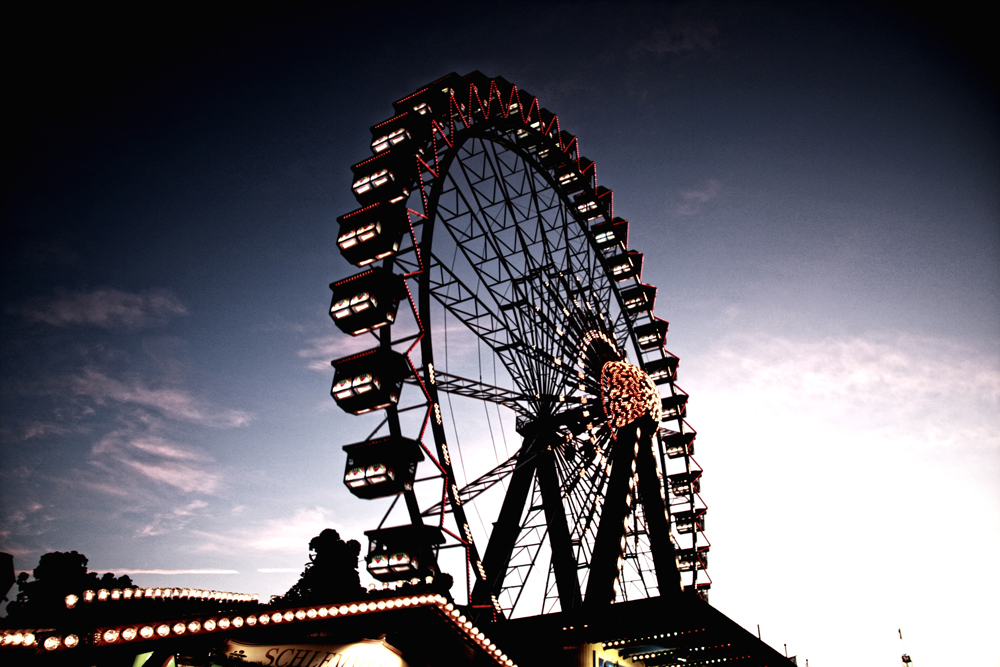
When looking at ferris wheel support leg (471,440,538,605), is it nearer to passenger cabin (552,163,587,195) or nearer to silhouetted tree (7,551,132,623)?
passenger cabin (552,163,587,195)

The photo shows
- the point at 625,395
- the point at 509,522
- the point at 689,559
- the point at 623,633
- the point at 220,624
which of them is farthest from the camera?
the point at 689,559

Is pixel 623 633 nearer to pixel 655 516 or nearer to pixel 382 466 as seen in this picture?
pixel 382 466

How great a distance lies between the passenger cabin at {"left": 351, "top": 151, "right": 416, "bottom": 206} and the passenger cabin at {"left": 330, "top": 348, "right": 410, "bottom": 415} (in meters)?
4.48

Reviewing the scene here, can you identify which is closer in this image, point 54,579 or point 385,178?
point 385,178

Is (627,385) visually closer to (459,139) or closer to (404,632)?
(459,139)

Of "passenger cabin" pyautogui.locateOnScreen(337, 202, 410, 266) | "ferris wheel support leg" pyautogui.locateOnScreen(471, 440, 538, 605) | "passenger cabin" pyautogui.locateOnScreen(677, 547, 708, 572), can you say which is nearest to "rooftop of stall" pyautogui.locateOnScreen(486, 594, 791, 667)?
"ferris wheel support leg" pyautogui.locateOnScreen(471, 440, 538, 605)

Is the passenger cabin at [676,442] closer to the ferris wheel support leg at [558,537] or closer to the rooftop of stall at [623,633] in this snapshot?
the ferris wheel support leg at [558,537]

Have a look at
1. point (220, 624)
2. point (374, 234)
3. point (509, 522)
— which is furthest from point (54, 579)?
point (220, 624)

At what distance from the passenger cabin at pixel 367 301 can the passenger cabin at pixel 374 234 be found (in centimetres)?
54

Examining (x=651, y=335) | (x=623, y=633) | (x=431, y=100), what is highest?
(x=431, y=100)

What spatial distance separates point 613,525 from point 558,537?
1955 millimetres

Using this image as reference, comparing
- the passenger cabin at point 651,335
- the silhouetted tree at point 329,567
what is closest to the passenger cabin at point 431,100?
the passenger cabin at point 651,335

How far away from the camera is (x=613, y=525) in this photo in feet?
58.2

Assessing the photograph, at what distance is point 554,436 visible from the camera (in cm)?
1912
